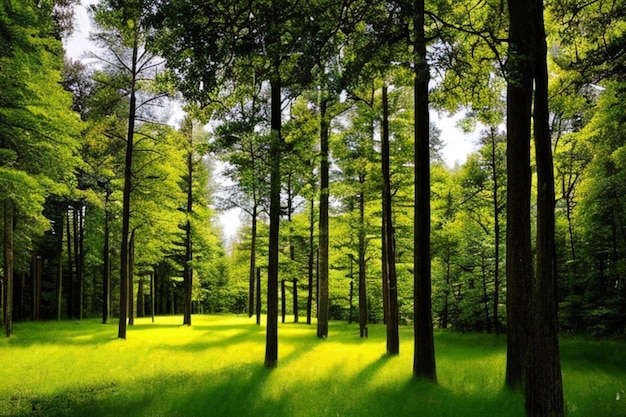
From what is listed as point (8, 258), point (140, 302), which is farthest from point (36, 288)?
point (8, 258)

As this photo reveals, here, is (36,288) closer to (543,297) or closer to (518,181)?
(518,181)

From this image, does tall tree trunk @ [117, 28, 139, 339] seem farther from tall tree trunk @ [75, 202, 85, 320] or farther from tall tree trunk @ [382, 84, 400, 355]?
tall tree trunk @ [75, 202, 85, 320]

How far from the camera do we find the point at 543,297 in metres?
7.10

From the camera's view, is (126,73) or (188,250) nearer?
(126,73)

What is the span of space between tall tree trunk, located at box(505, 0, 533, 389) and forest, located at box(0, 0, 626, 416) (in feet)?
0.13

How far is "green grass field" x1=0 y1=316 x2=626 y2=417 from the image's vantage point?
26.9 feet

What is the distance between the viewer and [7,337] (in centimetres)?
1698

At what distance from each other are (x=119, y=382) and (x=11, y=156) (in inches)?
332

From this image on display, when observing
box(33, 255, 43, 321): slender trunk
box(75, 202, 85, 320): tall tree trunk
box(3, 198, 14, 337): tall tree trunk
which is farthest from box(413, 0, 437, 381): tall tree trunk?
box(33, 255, 43, 321): slender trunk

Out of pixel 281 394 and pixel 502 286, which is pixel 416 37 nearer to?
pixel 281 394

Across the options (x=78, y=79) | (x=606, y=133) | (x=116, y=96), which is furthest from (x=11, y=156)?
(x=606, y=133)

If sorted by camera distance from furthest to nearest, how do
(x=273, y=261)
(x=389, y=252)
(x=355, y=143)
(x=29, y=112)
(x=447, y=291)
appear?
(x=447, y=291), (x=355, y=143), (x=389, y=252), (x=29, y=112), (x=273, y=261)

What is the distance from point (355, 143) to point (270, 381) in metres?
10.3

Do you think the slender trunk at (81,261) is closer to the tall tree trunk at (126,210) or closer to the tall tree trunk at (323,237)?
the tall tree trunk at (126,210)
